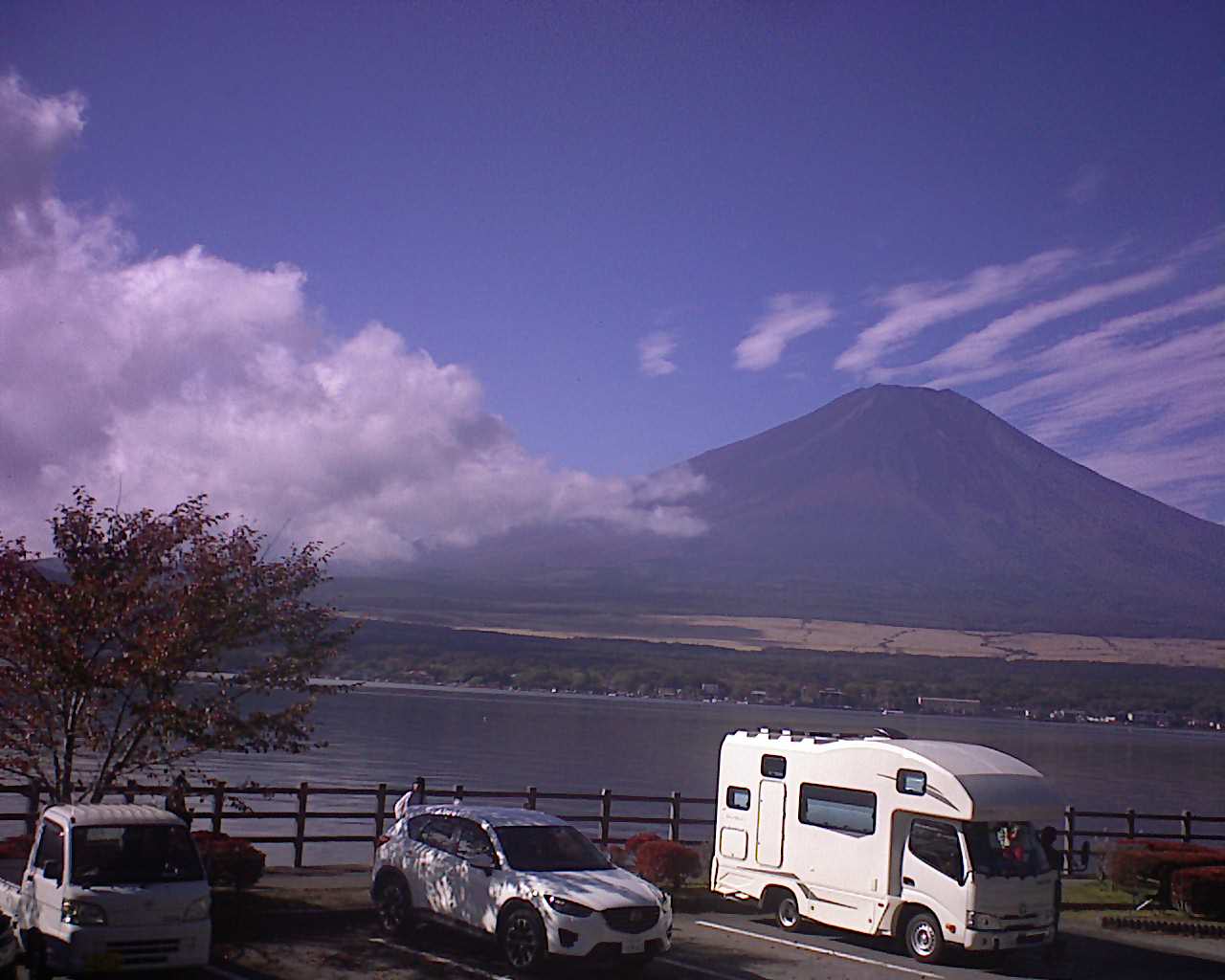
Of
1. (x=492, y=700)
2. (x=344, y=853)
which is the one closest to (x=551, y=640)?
(x=492, y=700)

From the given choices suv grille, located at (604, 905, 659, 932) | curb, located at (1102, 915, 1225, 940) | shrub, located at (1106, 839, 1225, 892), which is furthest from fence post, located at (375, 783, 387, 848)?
shrub, located at (1106, 839, 1225, 892)

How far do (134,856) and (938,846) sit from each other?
931 centimetres

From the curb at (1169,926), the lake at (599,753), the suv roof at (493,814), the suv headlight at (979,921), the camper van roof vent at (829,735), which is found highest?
the camper van roof vent at (829,735)

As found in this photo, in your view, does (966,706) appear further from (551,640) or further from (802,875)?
(802,875)

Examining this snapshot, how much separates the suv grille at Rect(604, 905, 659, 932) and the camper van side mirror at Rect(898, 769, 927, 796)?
420 cm

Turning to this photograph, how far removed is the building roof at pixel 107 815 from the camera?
42.9ft

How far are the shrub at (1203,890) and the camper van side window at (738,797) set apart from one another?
764 cm

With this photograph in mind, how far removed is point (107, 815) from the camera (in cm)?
1327

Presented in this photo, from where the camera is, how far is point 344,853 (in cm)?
2720

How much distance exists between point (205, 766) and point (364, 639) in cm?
8174

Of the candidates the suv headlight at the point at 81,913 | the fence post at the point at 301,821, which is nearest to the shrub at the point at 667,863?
the fence post at the point at 301,821

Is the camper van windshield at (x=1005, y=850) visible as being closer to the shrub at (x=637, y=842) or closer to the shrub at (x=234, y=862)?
the shrub at (x=637, y=842)

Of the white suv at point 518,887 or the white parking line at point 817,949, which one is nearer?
the white suv at point 518,887

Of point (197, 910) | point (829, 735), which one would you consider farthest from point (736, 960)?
point (197, 910)
